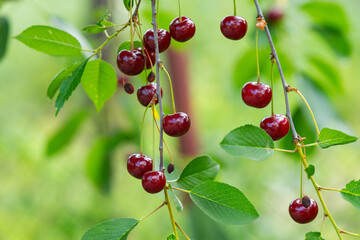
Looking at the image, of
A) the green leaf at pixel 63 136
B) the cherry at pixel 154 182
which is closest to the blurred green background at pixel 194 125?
the green leaf at pixel 63 136

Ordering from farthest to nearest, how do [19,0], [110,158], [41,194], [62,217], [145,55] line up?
1. [41,194]
2. [62,217]
3. [110,158]
4. [19,0]
5. [145,55]

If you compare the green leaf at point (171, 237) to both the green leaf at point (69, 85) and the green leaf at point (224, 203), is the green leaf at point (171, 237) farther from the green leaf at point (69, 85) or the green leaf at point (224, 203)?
the green leaf at point (69, 85)

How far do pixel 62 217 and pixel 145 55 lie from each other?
1.85 metres

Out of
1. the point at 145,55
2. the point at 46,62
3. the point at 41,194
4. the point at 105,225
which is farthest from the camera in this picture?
the point at 46,62

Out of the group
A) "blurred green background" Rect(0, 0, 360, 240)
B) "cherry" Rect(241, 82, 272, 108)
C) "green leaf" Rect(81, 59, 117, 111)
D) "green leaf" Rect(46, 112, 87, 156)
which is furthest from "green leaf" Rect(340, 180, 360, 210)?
"green leaf" Rect(46, 112, 87, 156)

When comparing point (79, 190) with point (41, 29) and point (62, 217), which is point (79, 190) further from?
point (41, 29)

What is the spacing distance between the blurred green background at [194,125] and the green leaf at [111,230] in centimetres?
59

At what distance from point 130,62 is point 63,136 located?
109 cm

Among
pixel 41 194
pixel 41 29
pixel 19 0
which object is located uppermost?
pixel 19 0

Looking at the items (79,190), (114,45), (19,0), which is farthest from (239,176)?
(19,0)

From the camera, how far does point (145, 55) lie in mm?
818

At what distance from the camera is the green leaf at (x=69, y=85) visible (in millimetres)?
812

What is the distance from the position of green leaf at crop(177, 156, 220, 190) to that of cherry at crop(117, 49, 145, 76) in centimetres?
18

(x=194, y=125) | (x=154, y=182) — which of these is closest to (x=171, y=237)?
(x=154, y=182)
